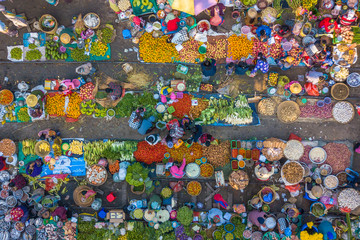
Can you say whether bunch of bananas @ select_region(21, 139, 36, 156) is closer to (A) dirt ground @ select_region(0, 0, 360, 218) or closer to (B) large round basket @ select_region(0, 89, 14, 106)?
(A) dirt ground @ select_region(0, 0, 360, 218)

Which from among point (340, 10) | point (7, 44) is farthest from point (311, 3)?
point (7, 44)

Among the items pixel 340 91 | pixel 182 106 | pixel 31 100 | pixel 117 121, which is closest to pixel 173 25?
pixel 182 106

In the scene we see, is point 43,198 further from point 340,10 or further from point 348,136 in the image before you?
point 340,10

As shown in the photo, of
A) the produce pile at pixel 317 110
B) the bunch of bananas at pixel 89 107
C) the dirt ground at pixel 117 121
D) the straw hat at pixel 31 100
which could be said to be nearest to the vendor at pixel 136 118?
the dirt ground at pixel 117 121

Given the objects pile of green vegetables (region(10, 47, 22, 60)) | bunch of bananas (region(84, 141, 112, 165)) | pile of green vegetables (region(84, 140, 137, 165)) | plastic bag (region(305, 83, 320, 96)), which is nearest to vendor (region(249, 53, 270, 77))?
plastic bag (region(305, 83, 320, 96))

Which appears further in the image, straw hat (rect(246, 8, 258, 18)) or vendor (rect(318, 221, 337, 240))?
straw hat (rect(246, 8, 258, 18))

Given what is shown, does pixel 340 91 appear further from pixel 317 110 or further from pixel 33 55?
pixel 33 55

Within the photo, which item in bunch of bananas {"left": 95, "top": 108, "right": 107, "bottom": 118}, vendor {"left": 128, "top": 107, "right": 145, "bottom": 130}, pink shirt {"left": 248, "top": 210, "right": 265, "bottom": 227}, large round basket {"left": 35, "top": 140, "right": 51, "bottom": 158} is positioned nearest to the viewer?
vendor {"left": 128, "top": 107, "right": 145, "bottom": 130}
